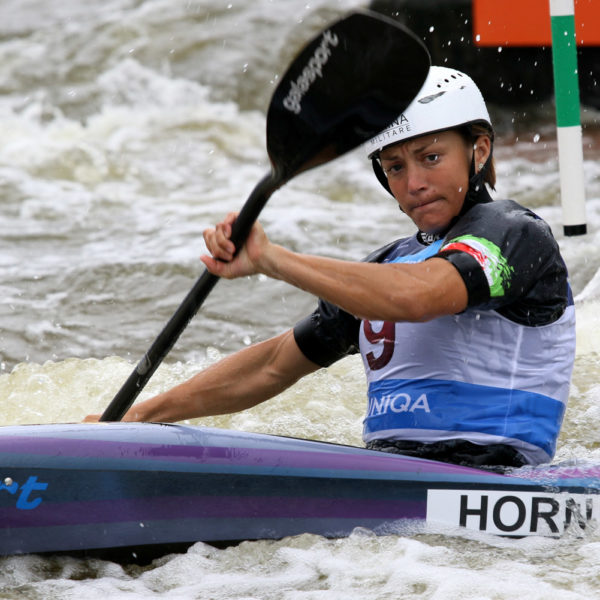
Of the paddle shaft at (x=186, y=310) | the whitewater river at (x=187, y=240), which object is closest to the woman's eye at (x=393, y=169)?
the paddle shaft at (x=186, y=310)

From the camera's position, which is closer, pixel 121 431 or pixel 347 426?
pixel 121 431

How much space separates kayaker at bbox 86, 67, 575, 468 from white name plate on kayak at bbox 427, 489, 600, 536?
0.34 ft

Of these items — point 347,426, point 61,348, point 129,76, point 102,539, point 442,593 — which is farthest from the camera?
point 129,76

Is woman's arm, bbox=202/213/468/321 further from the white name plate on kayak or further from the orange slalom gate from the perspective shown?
the orange slalom gate

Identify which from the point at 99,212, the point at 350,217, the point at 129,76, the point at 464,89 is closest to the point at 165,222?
the point at 99,212

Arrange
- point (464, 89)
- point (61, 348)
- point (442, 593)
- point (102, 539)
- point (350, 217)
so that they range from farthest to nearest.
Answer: point (350, 217)
point (61, 348)
point (464, 89)
point (102, 539)
point (442, 593)

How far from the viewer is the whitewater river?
241 cm

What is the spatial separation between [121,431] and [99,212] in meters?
5.67

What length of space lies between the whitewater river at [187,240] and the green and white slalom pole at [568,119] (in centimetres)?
61

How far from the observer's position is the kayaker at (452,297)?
2309 mm

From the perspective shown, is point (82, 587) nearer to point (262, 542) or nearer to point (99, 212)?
point (262, 542)

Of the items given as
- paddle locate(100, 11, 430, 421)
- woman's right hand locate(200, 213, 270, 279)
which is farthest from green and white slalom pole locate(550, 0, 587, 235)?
woman's right hand locate(200, 213, 270, 279)

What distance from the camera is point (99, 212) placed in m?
7.99

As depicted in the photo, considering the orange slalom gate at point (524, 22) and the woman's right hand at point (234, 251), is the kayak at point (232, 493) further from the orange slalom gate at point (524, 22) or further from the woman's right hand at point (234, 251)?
the orange slalom gate at point (524, 22)
